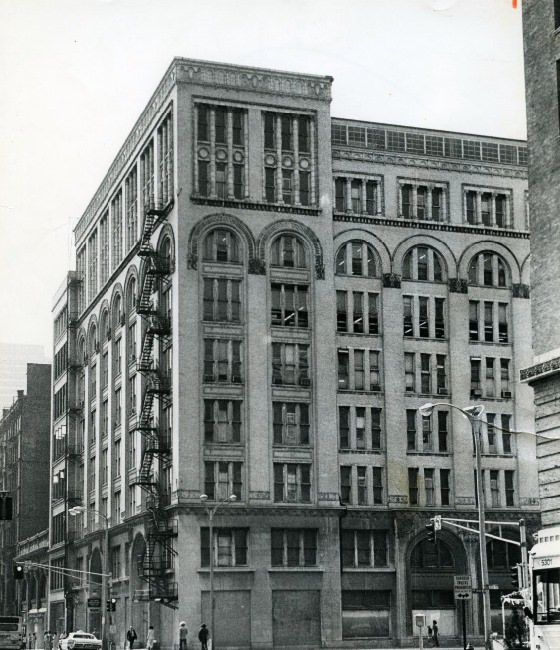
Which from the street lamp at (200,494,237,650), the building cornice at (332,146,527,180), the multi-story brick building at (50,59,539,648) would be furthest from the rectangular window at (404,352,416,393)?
the street lamp at (200,494,237,650)

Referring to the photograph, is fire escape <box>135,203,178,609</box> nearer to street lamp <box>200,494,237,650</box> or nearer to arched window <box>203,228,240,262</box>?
arched window <box>203,228,240,262</box>

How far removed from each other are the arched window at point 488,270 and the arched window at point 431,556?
19.1 m

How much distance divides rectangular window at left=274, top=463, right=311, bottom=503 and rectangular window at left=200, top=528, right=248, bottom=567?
3587 mm

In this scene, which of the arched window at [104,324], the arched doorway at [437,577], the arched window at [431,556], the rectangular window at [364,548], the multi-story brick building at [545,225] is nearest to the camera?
the multi-story brick building at [545,225]

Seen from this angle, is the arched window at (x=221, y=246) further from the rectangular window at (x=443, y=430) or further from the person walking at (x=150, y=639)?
the person walking at (x=150, y=639)

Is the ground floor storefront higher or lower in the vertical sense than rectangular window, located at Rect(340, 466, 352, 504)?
lower

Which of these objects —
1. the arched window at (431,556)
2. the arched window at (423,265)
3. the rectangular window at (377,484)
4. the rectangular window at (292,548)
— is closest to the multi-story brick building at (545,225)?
the rectangular window at (292,548)

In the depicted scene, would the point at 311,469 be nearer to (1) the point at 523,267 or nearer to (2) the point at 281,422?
(2) the point at 281,422

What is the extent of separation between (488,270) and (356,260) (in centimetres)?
1031

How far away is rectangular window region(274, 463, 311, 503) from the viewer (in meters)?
80.1

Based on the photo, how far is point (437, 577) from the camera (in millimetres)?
82500

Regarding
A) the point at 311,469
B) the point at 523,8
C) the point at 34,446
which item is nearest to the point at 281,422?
the point at 311,469

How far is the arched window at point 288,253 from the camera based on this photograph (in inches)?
3270

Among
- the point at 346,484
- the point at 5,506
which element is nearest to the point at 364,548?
the point at 346,484
